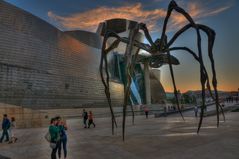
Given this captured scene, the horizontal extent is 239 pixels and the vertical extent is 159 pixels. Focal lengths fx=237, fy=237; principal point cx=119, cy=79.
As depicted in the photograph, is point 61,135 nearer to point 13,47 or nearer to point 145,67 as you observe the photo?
point 13,47

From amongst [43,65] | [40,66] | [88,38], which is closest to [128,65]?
[40,66]

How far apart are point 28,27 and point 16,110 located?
2000 cm

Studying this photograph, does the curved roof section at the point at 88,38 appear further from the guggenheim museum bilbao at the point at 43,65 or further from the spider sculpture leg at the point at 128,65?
the spider sculpture leg at the point at 128,65

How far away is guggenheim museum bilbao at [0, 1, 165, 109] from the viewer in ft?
108

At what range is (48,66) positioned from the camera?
3956cm

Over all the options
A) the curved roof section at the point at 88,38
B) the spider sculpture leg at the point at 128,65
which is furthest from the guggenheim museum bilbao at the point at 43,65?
the spider sculpture leg at the point at 128,65

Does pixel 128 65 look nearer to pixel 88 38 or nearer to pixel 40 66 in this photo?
pixel 40 66

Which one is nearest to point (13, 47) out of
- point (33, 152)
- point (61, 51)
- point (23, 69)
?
point (23, 69)

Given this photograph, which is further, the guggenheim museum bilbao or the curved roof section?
the curved roof section

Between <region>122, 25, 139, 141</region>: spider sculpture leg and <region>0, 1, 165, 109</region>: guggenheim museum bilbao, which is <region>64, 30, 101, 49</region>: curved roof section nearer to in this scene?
<region>0, 1, 165, 109</region>: guggenheim museum bilbao

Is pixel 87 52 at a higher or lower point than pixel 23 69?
higher

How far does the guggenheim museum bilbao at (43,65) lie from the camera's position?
108 ft

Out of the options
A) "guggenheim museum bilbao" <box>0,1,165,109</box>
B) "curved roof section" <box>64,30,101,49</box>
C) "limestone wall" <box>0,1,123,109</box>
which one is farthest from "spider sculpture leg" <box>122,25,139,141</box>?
"curved roof section" <box>64,30,101,49</box>

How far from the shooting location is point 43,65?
3856cm
